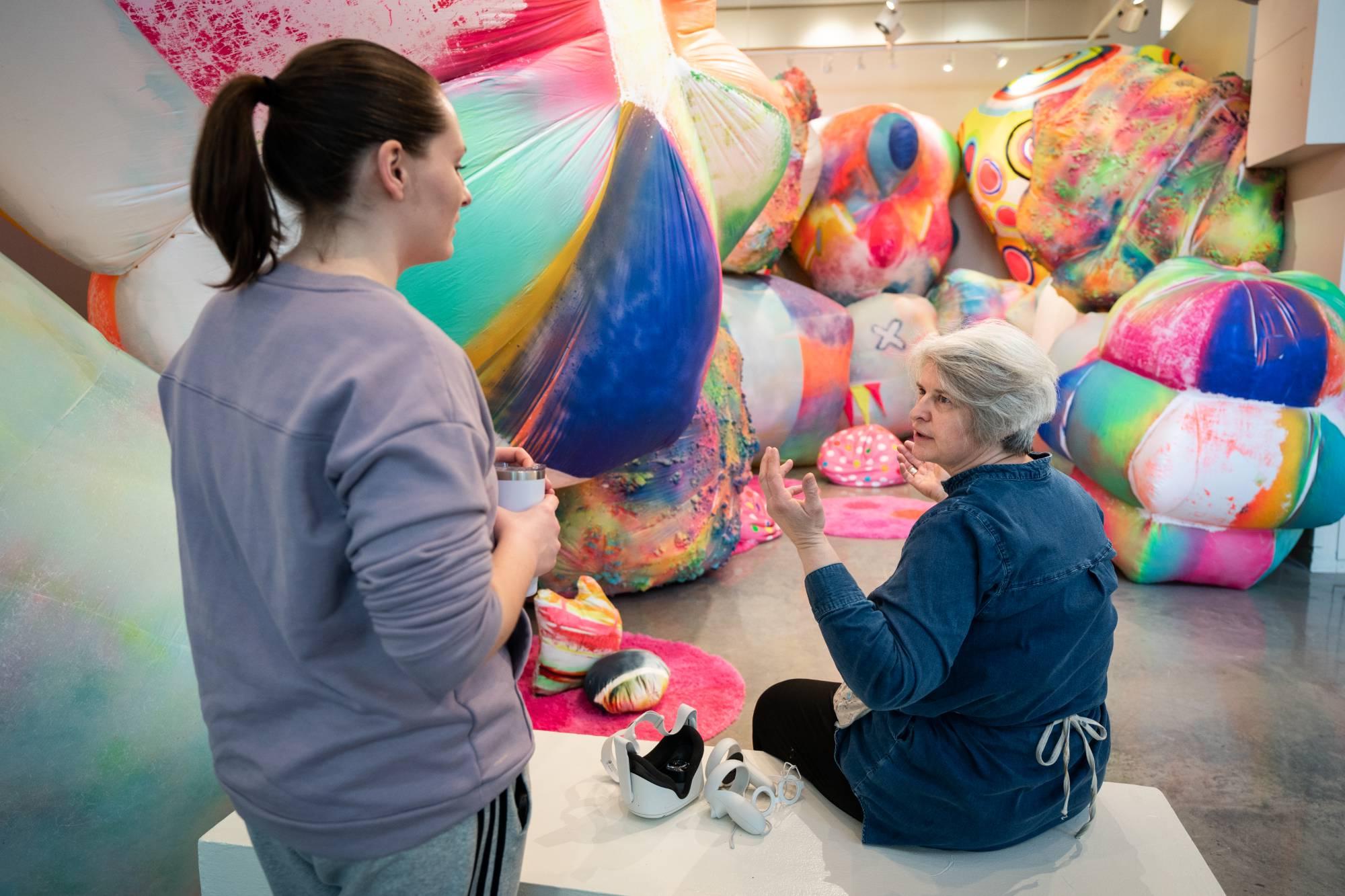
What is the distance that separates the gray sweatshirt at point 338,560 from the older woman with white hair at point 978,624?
50cm

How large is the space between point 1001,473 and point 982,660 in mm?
227

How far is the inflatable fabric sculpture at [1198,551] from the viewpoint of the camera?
295 cm

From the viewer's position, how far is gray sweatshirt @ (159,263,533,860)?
24.8 inches

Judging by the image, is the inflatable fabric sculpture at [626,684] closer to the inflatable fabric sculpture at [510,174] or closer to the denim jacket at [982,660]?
the inflatable fabric sculpture at [510,174]

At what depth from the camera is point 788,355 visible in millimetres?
4219

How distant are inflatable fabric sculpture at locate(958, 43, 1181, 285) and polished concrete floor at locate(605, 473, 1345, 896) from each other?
2.16 meters

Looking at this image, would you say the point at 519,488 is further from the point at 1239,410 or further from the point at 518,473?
the point at 1239,410

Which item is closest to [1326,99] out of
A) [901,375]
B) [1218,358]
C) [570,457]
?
[1218,358]

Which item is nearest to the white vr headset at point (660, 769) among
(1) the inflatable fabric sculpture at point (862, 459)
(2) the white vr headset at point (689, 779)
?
(2) the white vr headset at point (689, 779)

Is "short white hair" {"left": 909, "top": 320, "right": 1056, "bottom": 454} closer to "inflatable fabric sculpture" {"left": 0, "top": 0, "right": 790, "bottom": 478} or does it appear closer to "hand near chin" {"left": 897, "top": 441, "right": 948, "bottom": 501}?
"hand near chin" {"left": 897, "top": 441, "right": 948, "bottom": 501}

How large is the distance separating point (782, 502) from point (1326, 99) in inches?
116

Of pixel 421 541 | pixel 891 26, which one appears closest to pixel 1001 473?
pixel 421 541

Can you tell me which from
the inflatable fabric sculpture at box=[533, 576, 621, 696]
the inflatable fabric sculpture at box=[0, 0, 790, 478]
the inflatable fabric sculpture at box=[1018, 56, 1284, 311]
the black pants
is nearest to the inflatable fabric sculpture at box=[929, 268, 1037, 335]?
the inflatable fabric sculpture at box=[1018, 56, 1284, 311]

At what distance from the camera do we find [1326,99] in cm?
304
